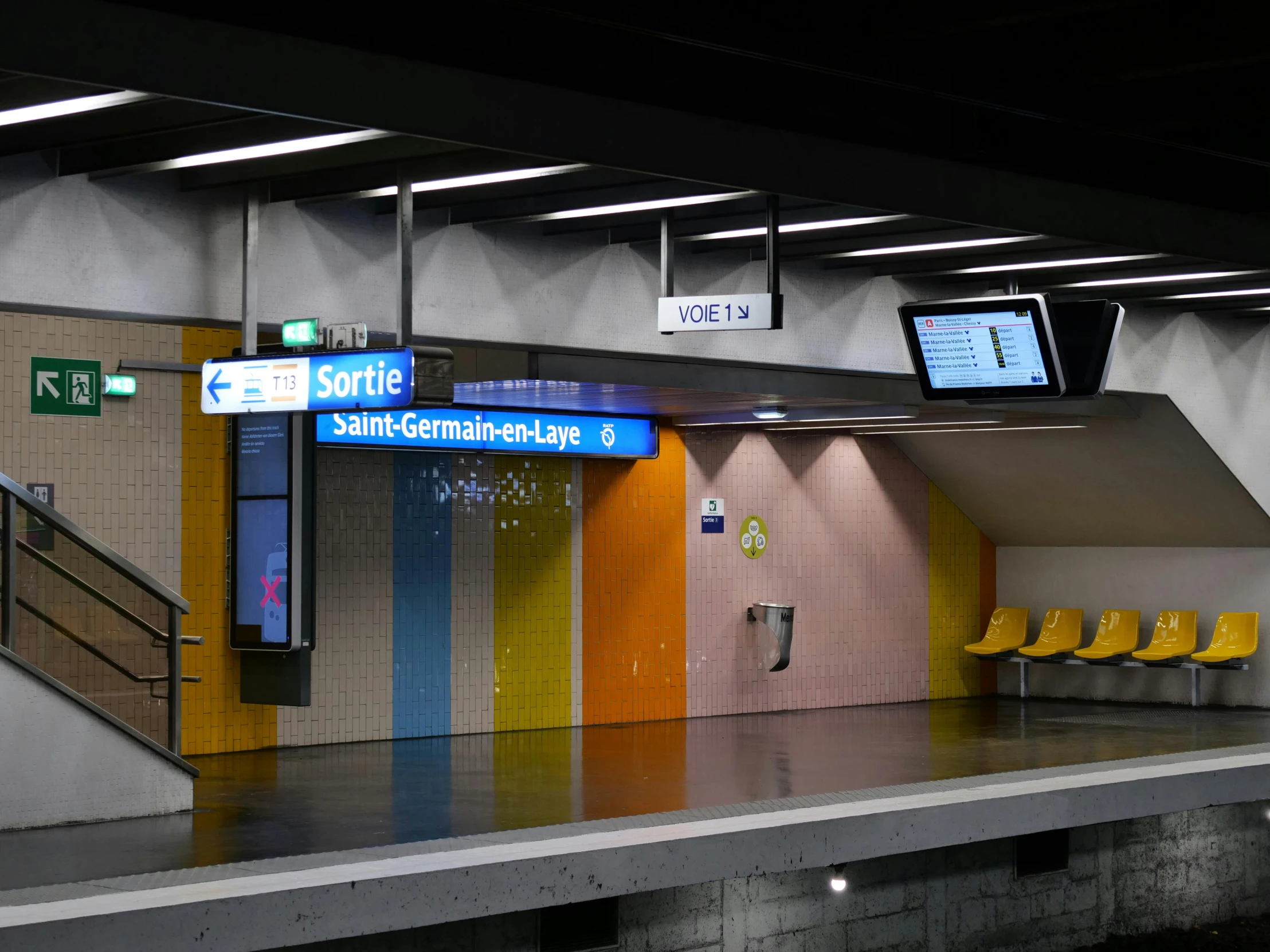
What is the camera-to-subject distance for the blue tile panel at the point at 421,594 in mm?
11828

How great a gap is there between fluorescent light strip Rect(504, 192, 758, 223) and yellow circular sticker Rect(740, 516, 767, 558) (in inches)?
222

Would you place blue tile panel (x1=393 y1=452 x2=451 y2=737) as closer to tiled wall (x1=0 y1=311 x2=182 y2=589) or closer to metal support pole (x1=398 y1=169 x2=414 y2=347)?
tiled wall (x1=0 y1=311 x2=182 y2=589)

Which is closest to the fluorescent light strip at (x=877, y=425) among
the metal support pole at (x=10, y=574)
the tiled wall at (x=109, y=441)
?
the tiled wall at (x=109, y=441)

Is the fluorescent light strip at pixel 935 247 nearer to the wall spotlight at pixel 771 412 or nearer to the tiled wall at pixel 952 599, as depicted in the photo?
the wall spotlight at pixel 771 412

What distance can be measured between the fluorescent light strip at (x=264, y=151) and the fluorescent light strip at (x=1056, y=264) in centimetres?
479

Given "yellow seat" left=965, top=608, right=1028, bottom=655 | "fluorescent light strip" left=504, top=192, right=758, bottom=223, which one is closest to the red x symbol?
"fluorescent light strip" left=504, top=192, right=758, bottom=223

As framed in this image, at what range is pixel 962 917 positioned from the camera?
28.6 feet

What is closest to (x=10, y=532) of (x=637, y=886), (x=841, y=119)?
(x=637, y=886)

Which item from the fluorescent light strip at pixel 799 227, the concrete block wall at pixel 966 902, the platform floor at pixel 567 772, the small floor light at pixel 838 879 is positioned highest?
the fluorescent light strip at pixel 799 227

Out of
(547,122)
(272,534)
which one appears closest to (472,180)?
(272,534)

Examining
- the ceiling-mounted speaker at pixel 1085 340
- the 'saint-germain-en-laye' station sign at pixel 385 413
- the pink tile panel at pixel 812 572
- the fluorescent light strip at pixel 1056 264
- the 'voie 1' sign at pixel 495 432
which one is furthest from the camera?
the pink tile panel at pixel 812 572

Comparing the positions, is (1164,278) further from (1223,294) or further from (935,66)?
(935,66)

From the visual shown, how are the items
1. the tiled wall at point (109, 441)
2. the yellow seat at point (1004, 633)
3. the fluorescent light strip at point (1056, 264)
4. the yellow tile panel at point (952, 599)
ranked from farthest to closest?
the yellow tile panel at point (952, 599)
the yellow seat at point (1004, 633)
the fluorescent light strip at point (1056, 264)
the tiled wall at point (109, 441)

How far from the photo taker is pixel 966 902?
344 inches
